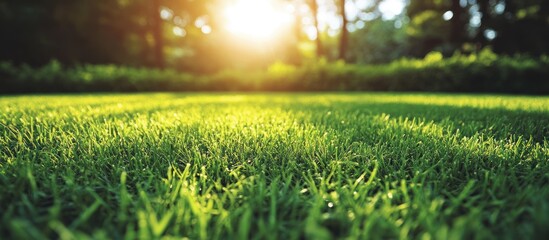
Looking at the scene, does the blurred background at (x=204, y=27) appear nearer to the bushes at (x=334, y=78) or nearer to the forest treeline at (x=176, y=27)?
the forest treeline at (x=176, y=27)

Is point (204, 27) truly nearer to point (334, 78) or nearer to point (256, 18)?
point (256, 18)

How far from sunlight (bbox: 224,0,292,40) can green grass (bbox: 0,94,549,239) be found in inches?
806

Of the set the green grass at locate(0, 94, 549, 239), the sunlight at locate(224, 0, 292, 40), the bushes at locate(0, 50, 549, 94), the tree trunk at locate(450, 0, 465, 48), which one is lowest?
the green grass at locate(0, 94, 549, 239)

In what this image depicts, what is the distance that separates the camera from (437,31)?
2466 centimetres

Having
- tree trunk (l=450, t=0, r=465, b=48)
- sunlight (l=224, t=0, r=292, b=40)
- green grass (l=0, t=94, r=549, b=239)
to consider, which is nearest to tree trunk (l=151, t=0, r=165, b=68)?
sunlight (l=224, t=0, r=292, b=40)

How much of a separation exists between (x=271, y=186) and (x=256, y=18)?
97.0 feet

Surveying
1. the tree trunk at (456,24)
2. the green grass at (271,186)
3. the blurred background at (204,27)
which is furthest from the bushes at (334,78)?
the tree trunk at (456,24)

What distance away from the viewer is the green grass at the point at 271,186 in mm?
880

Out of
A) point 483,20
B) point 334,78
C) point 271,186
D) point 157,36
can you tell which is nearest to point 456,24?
point 483,20

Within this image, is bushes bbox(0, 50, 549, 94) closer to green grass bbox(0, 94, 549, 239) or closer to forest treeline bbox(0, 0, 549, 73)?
forest treeline bbox(0, 0, 549, 73)

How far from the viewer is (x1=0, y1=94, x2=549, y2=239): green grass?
880 mm

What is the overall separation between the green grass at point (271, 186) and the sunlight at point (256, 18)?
20465 millimetres

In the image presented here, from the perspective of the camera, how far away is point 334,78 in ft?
38.2

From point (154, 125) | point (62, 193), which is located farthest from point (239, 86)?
point (62, 193)
